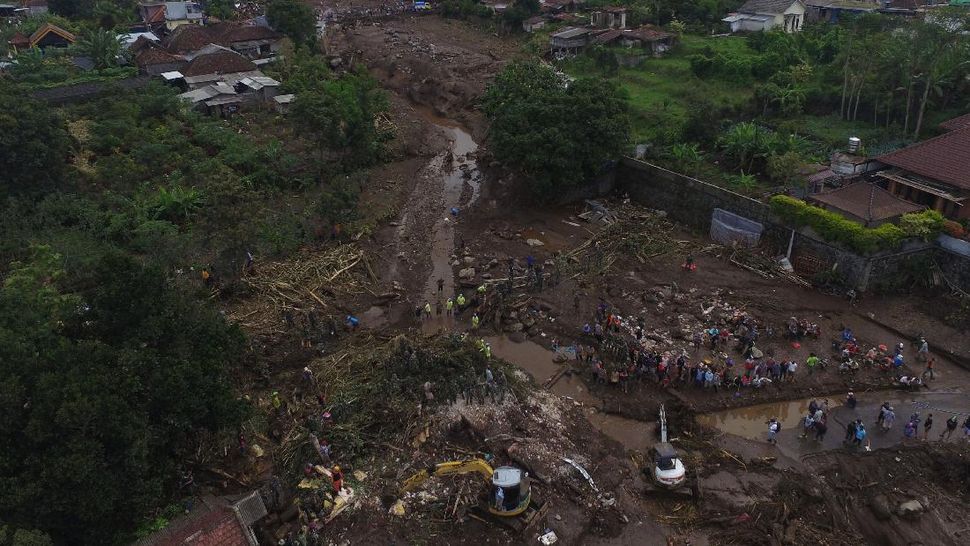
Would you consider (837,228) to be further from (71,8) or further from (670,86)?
(71,8)

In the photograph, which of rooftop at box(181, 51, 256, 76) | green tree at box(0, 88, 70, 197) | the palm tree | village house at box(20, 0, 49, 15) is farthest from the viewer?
village house at box(20, 0, 49, 15)

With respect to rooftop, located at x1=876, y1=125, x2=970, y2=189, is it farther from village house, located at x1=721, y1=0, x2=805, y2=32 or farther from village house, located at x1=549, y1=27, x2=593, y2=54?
village house, located at x1=549, y1=27, x2=593, y2=54

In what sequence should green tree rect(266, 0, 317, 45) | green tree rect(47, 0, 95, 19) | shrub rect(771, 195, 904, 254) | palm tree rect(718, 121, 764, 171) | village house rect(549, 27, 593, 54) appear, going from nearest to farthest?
shrub rect(771, 195, 904, 254) < palm tree rect(718, 121, 764, 171) < green tree rect(266, 0, 317, 45) < village house rect(549, 27, 593, 54) < green tree rect(47, 0, 95, 19)

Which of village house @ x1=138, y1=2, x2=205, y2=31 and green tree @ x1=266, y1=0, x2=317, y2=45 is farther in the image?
village house @ x1=138, y1=2, x2=205, y2=31

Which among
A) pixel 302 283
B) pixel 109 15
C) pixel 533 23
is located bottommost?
pixel 302 283

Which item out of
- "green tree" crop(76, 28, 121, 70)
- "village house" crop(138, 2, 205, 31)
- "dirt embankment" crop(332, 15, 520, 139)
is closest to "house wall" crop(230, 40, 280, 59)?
"dirt embankment" crop(332, 15, 520, 139)

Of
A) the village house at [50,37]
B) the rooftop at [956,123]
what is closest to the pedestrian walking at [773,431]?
the rooftop at [956,123]

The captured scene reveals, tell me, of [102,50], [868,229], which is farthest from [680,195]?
[102,50]
